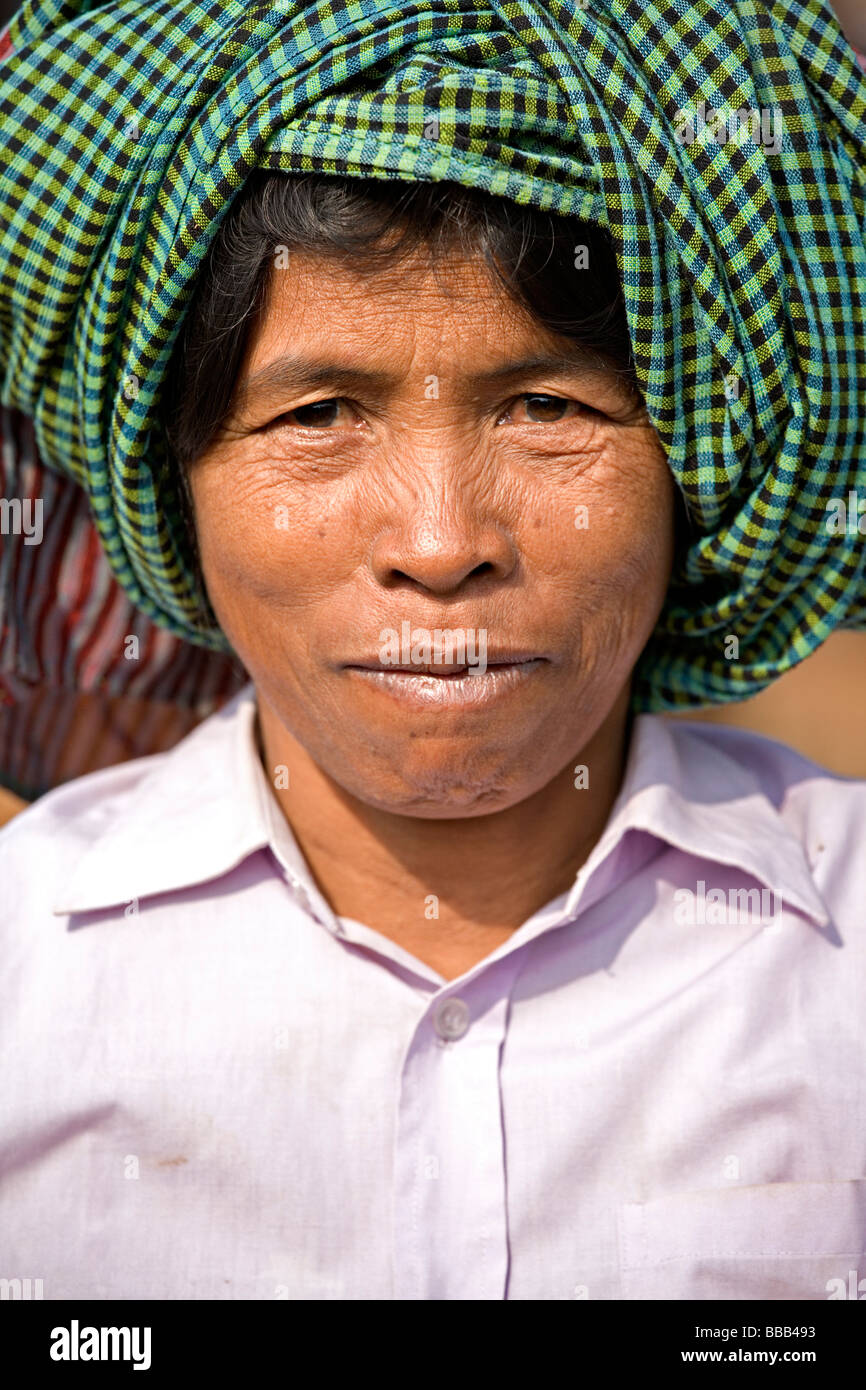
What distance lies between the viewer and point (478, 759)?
160 centimetres

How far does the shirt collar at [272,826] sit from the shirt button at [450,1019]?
0.18 m

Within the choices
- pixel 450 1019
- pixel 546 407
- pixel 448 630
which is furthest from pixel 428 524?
pixel 450 1019

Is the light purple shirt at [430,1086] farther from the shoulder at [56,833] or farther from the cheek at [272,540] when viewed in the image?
the cheek at [272,540]

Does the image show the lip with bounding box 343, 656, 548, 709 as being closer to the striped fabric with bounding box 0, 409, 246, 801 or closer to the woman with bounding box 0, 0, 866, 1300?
the woman with bounding box 0, 0, 866, 1300

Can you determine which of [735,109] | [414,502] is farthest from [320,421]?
→ [735,109]

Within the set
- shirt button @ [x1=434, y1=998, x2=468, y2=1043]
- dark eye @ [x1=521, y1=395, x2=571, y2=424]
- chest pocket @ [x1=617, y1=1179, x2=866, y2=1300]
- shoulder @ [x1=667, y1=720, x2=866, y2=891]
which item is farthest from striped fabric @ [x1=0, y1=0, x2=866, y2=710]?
chest pocket @ [x1=617, y1=1179, x2=866, y2=1300]

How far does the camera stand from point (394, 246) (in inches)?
57.8

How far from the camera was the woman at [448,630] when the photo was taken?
4.86 ft

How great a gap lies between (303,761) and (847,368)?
0.90m

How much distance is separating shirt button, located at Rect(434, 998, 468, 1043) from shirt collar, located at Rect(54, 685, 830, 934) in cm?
18

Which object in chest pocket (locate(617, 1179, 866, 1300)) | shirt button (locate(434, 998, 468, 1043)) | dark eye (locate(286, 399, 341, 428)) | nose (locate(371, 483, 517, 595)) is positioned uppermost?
dark eye (locate(286, 399, 341, 428))

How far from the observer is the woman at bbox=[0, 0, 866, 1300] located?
148 cm

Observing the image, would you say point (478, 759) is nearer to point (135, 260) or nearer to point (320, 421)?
point (320, 421)
